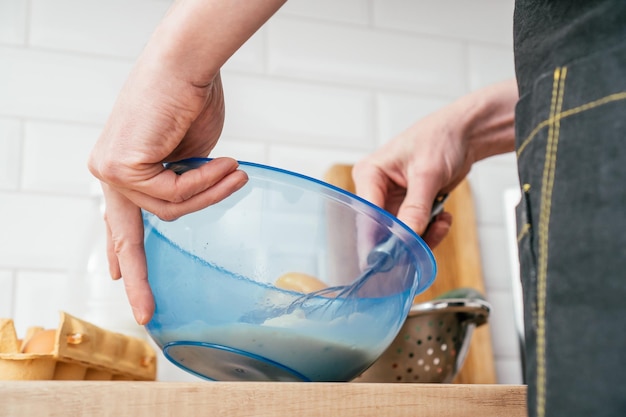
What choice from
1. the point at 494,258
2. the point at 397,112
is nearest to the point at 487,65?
the point at 397,112

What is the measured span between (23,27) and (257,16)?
2.71ft

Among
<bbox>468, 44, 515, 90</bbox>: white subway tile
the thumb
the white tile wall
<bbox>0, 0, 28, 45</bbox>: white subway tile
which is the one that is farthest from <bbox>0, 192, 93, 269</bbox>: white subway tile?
<bbox>468, 44, 515, 90</bbox>: white subway tile

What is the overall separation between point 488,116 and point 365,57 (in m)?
0.54

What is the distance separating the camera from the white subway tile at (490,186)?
1.31 m

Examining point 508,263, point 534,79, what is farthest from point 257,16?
point 508,263

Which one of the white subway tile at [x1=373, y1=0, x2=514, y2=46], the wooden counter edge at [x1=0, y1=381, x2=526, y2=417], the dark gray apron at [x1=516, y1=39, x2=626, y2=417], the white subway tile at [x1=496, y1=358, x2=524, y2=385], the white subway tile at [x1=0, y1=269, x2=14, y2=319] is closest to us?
the dark gray apron at [x1=516, y1=39, x2=626, y2=417]

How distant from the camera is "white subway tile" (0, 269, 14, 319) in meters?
1.03

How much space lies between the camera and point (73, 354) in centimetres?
63

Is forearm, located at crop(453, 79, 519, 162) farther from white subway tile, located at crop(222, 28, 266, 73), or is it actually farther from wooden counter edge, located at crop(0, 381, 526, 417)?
white subway tile, located at crop(222, 28, 266, 73)

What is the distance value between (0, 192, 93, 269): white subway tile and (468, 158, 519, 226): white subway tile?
66cm

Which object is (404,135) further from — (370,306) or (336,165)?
(336,165)

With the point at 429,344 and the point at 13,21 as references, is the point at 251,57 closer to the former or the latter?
the point at 13,21

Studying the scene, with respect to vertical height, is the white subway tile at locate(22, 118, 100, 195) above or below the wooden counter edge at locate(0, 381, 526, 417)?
above

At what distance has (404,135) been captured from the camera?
79 centimetres
